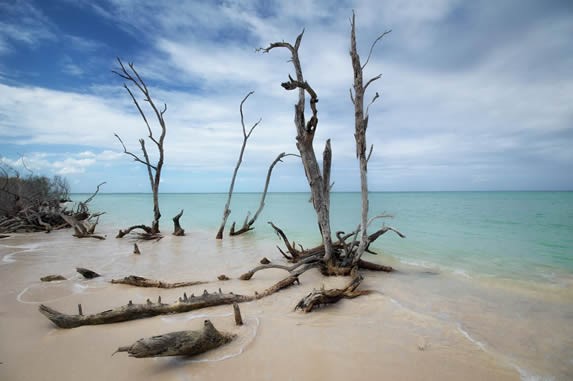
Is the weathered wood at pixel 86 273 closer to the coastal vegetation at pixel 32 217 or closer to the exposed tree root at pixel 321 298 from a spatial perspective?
the exposed tree root at pixel 321 298

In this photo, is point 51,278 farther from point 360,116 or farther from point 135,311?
point 360,116

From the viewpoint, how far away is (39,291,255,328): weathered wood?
338cm

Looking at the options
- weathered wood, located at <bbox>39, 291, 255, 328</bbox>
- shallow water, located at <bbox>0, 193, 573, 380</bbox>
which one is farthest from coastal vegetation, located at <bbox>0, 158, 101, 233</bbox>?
weathered wood, located at <bbox>39, 291, 255, 328</bbox>

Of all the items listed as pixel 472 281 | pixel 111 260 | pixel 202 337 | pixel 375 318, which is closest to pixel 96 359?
pixel 202 337

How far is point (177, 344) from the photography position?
8.38 feet

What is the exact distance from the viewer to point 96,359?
2775 millimetres

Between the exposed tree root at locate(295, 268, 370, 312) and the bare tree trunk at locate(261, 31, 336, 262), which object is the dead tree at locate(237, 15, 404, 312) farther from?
the exposed tree root at locate(295, 268, 370, 312)

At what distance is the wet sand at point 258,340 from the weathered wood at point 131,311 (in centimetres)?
8

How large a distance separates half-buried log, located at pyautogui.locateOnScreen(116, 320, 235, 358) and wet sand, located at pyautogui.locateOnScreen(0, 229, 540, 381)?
0.37ft

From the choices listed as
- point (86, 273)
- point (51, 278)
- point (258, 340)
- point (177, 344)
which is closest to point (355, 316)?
point (258, 340)

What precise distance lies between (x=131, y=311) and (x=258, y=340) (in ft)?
5.56

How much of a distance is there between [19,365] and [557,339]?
6.10 m

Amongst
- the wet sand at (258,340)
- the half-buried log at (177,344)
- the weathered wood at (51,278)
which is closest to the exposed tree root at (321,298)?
the wet sand at (258,340)

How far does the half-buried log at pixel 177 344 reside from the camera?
2.39 metres
